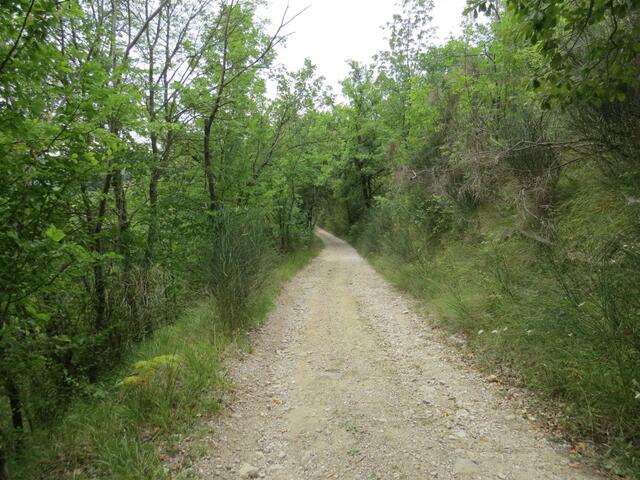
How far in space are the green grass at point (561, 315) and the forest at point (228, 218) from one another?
22 millimetres

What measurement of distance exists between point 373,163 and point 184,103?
46.1ft

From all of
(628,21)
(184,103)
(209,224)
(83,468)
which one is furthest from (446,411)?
Result: (184,103)

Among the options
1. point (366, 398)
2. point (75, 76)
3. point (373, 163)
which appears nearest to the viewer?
point (75, 76)

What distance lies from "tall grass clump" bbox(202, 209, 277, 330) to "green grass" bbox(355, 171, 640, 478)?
335 centimetres

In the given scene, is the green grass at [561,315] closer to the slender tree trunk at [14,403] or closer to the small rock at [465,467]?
the small rock at [465,467]

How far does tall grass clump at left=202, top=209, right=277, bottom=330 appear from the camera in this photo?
5.38 meters

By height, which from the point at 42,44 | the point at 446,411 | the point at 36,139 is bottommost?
the point at 446,411

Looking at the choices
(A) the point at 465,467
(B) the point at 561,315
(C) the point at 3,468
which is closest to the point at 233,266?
(C) the point at 3,468

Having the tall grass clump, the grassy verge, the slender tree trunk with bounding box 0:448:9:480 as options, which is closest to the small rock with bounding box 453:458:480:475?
the grassy verge

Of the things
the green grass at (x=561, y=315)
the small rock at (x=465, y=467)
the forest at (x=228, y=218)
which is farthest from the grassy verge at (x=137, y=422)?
the green grass at (x=561, y=315)

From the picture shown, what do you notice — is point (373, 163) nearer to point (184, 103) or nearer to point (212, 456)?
point (184, 103)

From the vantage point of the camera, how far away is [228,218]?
19.7 ft

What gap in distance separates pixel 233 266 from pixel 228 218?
984mm

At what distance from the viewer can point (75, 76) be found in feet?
10.2
